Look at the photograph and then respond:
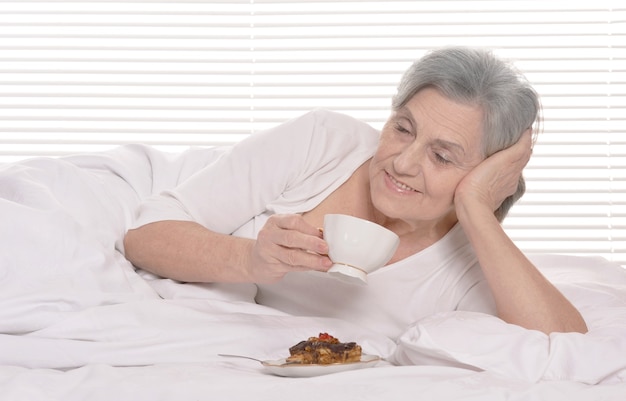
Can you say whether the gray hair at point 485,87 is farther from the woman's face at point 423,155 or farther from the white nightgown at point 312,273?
the white nightgown at point 312,273

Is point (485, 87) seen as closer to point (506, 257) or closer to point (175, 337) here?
point (506, 257)

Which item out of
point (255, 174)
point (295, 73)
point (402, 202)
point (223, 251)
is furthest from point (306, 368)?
point (295, 73)

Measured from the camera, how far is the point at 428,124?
1.93 meters

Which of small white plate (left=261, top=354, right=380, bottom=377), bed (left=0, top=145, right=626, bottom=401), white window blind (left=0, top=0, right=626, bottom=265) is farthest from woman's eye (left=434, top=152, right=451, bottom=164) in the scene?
white window blind (left=0, top=0, right=626, bottom=265)

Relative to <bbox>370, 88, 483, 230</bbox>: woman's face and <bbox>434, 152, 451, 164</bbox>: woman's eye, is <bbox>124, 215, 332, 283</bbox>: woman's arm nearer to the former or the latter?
<bbox>370, 88, 483, 230</bbox>: woman's face

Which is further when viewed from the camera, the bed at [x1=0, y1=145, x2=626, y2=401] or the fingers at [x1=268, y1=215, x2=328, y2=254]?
the fingers at [x1=268, y1=215, x2=328, y2=254]

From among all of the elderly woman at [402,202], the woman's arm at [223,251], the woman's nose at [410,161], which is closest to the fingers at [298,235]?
the woman's arm at [223,251]

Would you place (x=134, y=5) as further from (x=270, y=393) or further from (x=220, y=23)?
(x=270, y=393)

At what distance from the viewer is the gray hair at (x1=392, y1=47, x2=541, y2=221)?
76.5 inches

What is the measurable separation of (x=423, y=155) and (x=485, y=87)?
20 centimetres

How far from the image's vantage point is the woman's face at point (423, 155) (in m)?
1.92

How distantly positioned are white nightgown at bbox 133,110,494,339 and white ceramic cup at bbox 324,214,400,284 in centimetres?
50

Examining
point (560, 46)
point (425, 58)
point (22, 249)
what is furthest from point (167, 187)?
point (560, 46)

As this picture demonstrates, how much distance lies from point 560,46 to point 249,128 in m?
1.28
